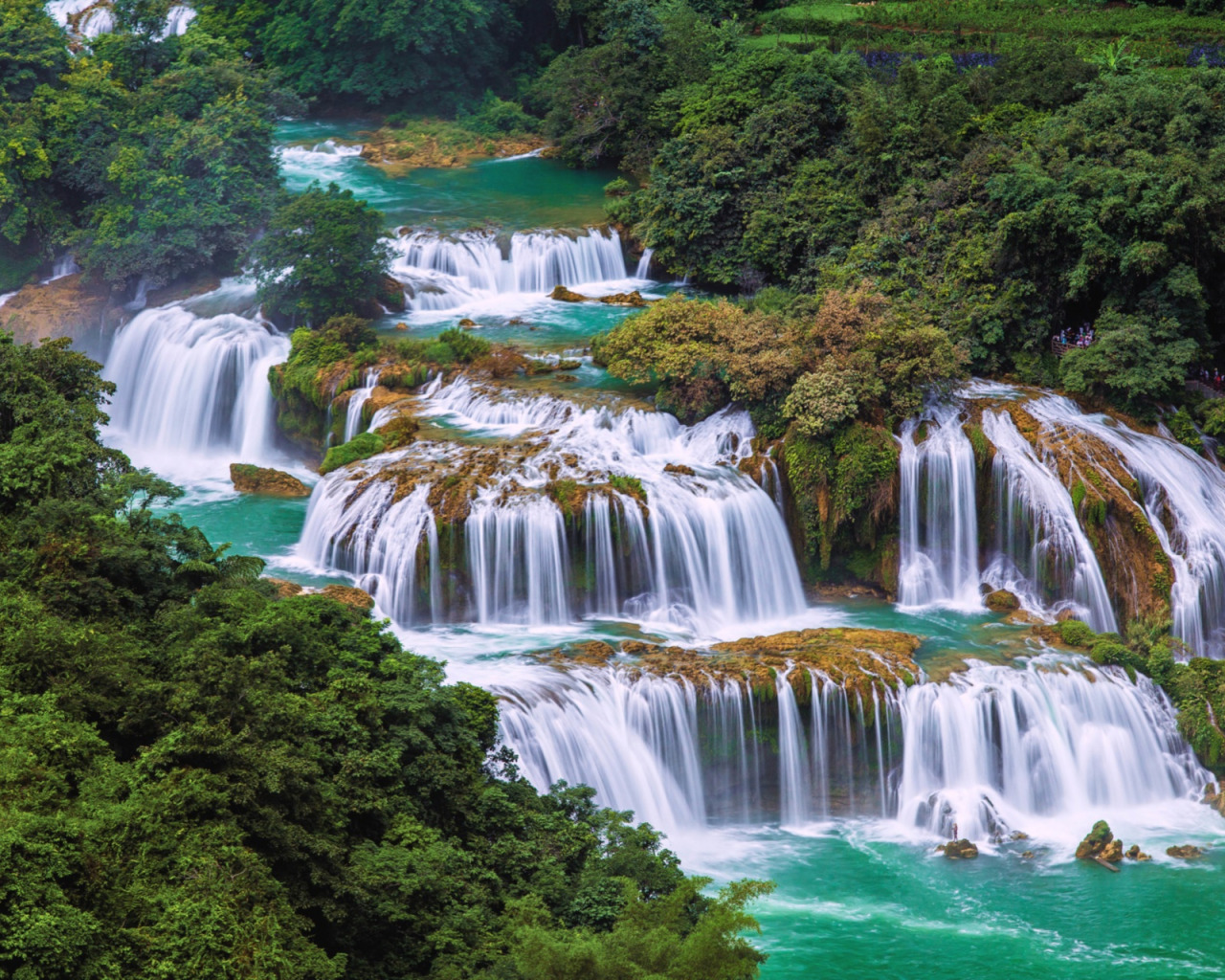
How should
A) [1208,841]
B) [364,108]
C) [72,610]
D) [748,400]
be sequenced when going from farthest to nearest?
[364,108] < [748,400] < [1208,841] < [72,610]

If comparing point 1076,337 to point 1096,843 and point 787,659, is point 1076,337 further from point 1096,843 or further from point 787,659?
point 1096,843

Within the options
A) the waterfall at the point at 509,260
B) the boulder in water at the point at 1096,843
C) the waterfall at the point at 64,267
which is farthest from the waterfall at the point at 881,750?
the waterfall at the point at 64,267

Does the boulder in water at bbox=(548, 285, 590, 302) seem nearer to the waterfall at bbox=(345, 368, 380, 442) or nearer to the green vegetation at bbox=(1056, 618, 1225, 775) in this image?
the waterfall at bbox=(345, 368, 380, 442)

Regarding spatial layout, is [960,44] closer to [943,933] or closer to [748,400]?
[748,400]

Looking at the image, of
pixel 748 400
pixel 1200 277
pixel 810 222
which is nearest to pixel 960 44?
pixel 810 222

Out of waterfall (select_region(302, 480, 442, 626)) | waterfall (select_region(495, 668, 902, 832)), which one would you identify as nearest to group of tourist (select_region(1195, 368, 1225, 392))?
waterfall (select_region(495, 668, 902, 832))

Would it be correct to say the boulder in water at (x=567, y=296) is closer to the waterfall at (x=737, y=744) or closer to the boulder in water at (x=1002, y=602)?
the boulder in water at (x=1002, y=602)
